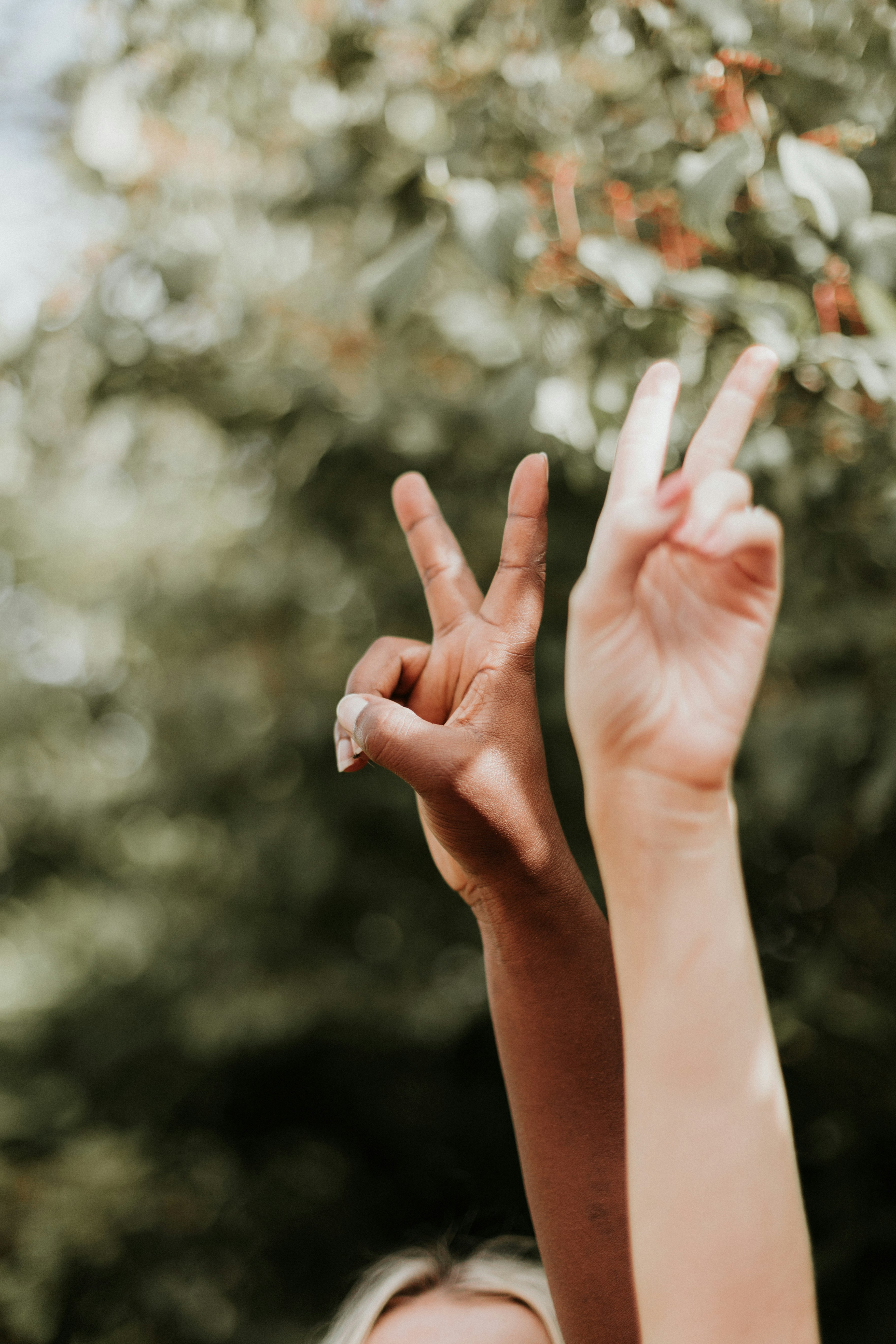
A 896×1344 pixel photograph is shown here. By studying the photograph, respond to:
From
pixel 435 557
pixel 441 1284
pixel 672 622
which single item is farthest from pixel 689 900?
pixel 441 1284

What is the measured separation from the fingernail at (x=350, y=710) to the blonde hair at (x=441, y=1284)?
1.64ft

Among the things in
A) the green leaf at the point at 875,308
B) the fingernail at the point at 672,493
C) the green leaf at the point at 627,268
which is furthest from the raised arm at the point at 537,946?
the green leaf at the point at 875,308

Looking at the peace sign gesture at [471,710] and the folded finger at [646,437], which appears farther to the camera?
the peace sign gesture at [471,710]

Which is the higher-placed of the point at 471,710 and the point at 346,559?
the point at 471,710

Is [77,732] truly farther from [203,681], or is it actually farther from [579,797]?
[579,797]

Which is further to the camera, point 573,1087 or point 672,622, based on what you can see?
point 573,1087

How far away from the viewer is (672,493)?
55 cm

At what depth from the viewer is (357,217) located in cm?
173

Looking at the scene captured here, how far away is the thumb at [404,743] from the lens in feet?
2.15

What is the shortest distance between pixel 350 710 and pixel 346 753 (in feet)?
0.12

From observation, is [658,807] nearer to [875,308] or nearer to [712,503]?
[712,503]

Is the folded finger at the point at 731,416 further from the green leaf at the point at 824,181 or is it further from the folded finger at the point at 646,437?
the green leaf at the point at 824,181

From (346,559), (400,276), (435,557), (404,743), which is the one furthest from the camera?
(346,559)

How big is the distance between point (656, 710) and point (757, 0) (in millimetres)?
970
